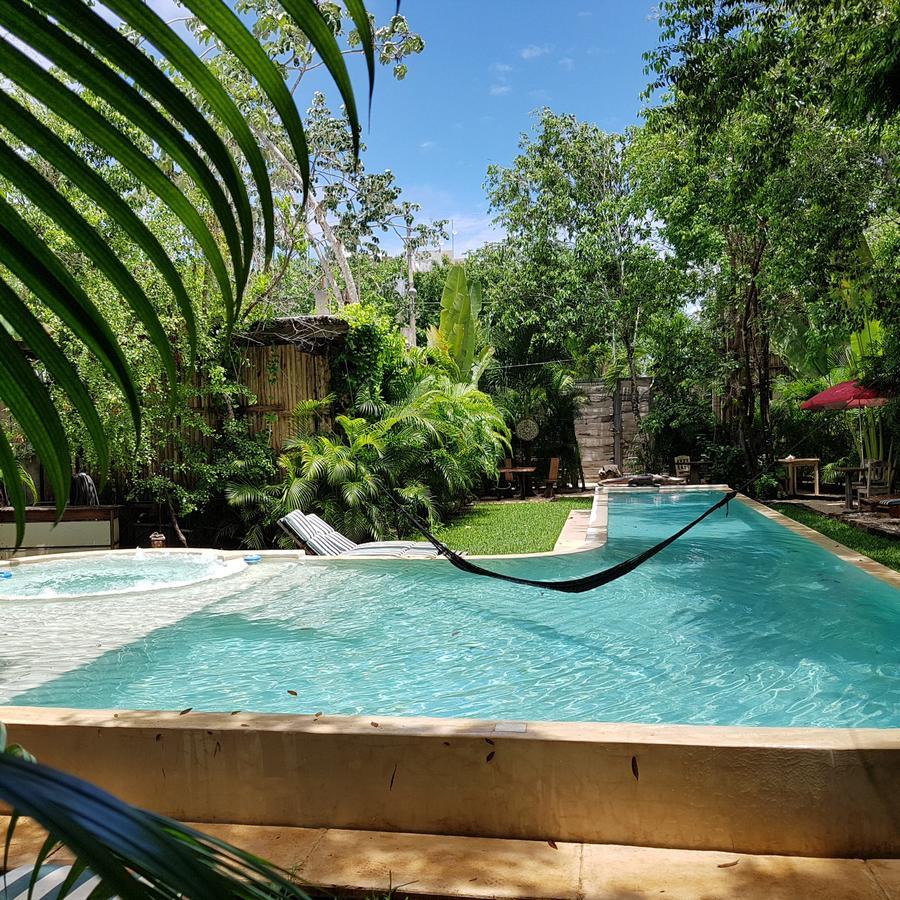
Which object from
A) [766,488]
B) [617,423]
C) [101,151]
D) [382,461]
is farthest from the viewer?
[617,423]

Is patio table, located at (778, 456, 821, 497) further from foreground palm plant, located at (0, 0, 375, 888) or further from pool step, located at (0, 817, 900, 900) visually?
foreground palm plant, located at (0, 0, 375, 888)

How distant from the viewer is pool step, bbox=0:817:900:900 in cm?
246

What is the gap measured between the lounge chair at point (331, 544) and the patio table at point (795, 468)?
31.0ft

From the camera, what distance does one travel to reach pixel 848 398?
1188cm

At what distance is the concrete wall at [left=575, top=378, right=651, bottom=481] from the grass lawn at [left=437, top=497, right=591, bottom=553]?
4385 mm

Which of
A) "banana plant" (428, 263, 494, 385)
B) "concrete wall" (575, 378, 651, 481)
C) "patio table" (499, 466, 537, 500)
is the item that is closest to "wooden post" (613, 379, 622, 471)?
"concrete wall" (575, 378, 651, 481)

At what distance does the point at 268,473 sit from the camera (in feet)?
36.3

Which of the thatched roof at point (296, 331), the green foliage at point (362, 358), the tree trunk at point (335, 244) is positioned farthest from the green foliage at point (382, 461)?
the tree trunk at point (335, 244)

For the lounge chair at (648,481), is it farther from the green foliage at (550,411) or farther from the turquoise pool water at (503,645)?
the turquoise pool water at (503,645)

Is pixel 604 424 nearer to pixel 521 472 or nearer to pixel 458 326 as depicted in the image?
pixel 521 472

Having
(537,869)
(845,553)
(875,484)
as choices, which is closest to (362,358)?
(845,553)

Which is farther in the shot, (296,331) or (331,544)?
(296,331)

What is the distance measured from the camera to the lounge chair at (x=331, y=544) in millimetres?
8797

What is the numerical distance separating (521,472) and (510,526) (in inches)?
211
